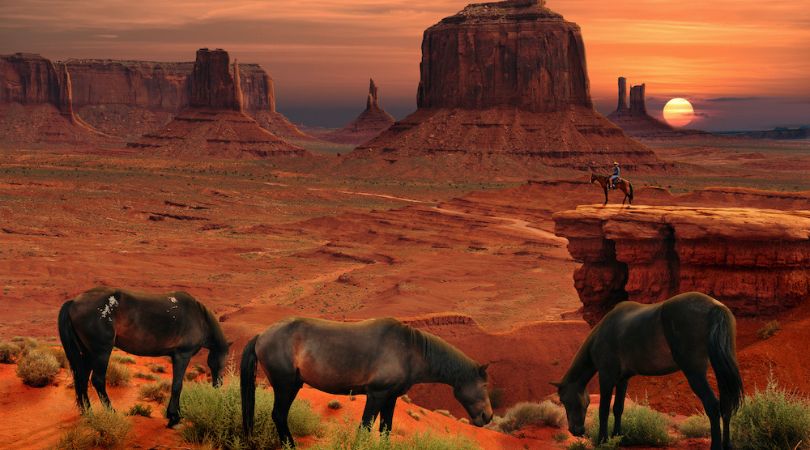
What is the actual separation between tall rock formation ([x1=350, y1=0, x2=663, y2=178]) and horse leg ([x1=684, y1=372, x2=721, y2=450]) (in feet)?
351

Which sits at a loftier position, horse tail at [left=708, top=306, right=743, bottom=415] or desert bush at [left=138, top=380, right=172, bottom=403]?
horse tail at [left=708, top=306, right=743, bottom=415]

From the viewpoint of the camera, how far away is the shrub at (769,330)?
68.0ft

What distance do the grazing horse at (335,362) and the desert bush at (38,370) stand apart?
4.62m

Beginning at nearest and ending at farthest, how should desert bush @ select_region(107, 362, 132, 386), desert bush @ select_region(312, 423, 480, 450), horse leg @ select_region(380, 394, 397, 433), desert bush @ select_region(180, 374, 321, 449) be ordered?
desert bush @ select_region(312, 423, 480, 450) < horse leg @ select_region(380, 394, 397, 433) < desert bush @ select_region(180, 374, 321, 449) < desert bush @ select_region(107, 362, 132, 386)

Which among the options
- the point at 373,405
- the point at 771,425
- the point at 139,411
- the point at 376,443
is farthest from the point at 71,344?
the point at 771,425

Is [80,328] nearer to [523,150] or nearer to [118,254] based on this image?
[118,254]

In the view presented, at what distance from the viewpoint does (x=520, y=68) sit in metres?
128

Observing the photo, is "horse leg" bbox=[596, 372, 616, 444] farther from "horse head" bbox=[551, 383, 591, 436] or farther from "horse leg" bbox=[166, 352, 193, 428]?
"horse leg" bbox=[166, 352, 193, 428]

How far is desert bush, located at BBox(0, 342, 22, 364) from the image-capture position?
15289 millimetres

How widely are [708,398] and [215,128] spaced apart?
15836 cm

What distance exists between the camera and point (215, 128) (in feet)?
534

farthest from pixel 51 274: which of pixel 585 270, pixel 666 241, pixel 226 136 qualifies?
pixel 226 136

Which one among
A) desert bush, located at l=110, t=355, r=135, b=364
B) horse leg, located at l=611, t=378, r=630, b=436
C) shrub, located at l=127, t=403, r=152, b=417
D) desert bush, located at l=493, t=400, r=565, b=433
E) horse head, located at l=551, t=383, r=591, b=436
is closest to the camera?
shrub, located at l=127, t=403, r=152, b=417

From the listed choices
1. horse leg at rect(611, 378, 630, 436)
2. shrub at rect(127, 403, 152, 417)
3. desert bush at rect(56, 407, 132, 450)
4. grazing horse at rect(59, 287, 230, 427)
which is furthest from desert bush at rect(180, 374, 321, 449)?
horse leg at rect(611, 378, 630, 436)
